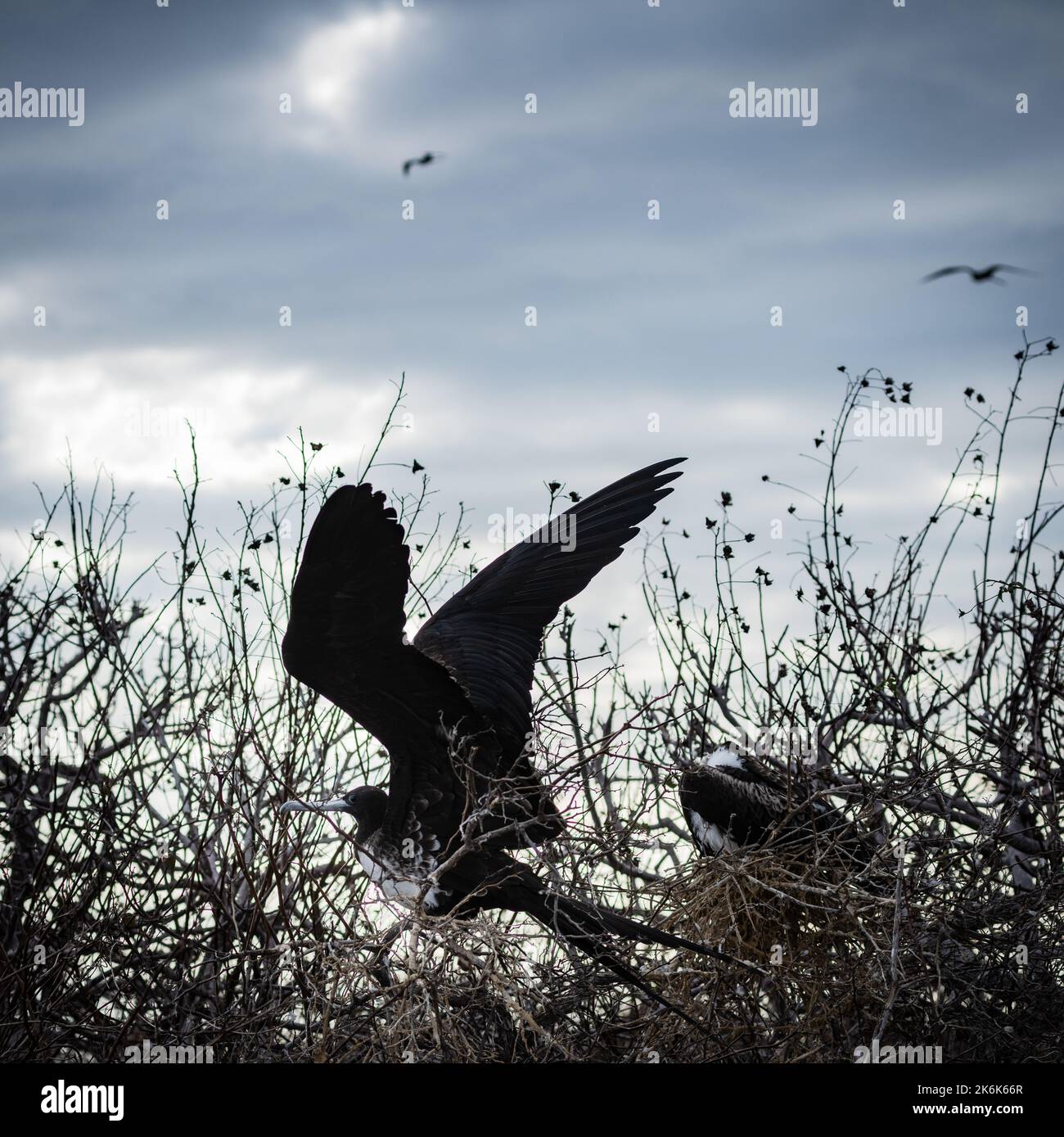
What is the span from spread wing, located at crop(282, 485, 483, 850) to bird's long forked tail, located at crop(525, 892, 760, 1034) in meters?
0.54

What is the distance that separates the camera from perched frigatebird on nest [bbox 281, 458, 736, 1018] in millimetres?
3512

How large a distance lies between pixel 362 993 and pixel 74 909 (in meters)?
1.33

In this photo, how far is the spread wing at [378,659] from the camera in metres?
3.50

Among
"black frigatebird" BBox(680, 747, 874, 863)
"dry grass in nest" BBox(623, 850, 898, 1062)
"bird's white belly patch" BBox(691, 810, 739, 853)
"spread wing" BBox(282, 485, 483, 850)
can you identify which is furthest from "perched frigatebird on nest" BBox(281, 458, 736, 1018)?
"bird's white belly patch" BBox(691, 810, 739, 853)

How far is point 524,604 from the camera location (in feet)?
14.5

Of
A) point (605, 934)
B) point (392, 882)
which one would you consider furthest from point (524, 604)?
point (605, 934)

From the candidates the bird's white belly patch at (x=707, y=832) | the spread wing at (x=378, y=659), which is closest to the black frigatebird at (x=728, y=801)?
the bird's white belly patch at (x=707, y=832)

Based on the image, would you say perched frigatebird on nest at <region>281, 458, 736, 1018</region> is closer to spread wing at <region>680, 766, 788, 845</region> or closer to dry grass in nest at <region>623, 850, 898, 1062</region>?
dry grass in nest at <region>623, 850, 898, 1062</region>

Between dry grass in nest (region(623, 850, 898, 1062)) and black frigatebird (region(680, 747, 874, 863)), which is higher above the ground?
black frigatebird (region(680, 747, 874, 863))

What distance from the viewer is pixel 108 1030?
384 cm

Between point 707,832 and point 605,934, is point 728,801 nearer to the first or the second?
point 707,832

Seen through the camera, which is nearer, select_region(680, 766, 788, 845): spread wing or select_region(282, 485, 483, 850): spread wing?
select_region(282, 485, 483, 850): spread wing
